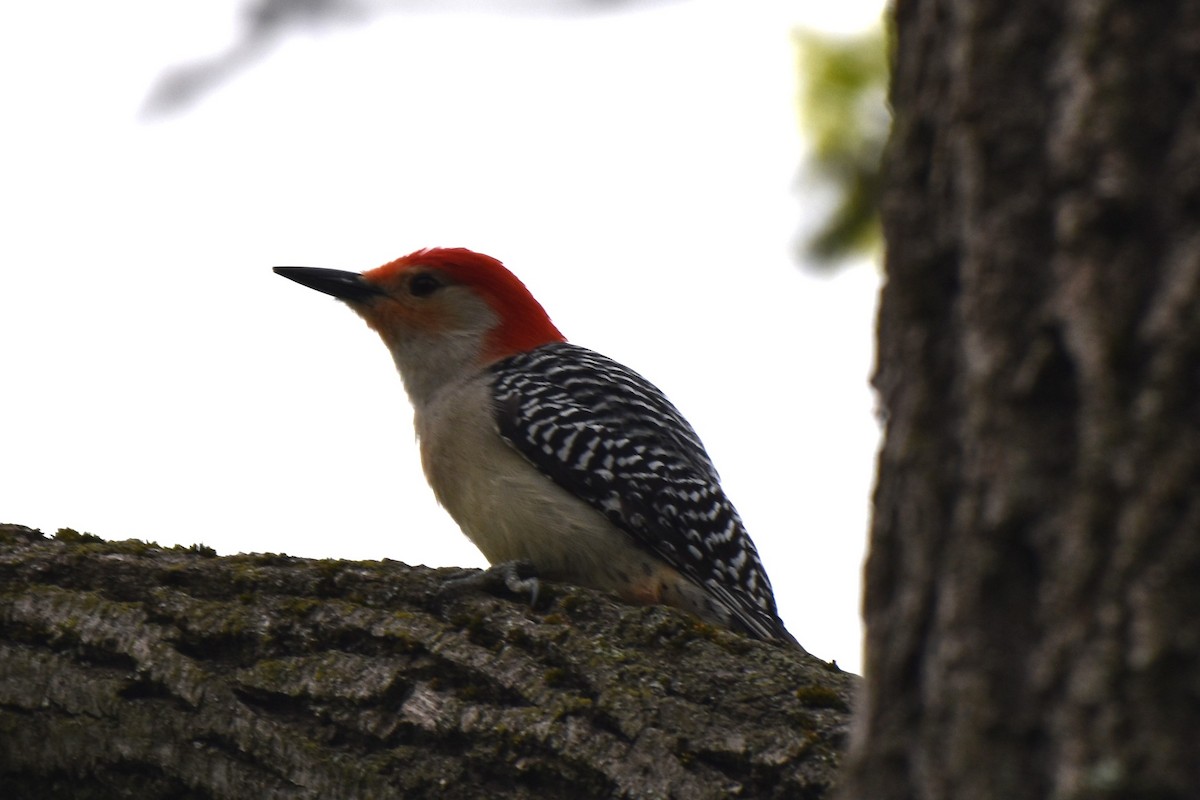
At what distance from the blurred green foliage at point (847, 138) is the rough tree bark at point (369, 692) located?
2278mm

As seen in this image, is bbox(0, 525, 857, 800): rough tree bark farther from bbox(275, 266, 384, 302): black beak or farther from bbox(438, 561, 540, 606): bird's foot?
bbox(275, 266, 384, 302): black beak

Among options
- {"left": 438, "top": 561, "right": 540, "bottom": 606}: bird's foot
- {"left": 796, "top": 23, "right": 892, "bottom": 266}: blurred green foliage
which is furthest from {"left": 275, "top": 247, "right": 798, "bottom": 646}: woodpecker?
{"left": 796, "top": 23, "right": 892, "bottom": 266}: blurred green foliage

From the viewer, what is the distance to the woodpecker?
225 inches

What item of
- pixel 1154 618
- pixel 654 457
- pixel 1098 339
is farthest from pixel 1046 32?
pixel 654 457

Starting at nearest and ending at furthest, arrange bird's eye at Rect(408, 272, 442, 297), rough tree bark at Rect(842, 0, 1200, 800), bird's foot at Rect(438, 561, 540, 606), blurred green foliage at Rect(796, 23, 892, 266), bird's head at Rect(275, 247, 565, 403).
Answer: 1. rough tree bark at Rect(842, 0, 1200, 800)
2. bird's foot at Rect(438, 561, 540, 606)
3. blurred green foliage at Rect(796, 23, 892, 266)
4. bird's head at Rect(275, 247, 565, 403)
5. bird's eye at Rect(408, 272, 442, 297)

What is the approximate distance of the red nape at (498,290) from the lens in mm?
7223

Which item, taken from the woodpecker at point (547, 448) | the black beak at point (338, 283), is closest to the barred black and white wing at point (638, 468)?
the woodpecker at point (547, 448)

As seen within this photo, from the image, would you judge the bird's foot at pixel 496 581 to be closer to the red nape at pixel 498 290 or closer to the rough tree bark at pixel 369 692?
the rough tree bark at pixel 369 692

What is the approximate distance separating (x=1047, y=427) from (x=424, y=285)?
5.85 meters

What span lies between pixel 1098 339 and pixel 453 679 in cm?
227

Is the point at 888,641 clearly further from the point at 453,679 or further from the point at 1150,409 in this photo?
the point at 453,679

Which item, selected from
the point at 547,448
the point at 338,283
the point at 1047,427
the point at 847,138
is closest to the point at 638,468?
the point at 547,448

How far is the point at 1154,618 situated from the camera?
158 centimetres

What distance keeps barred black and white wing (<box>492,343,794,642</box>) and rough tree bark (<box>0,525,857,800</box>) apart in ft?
5.91
